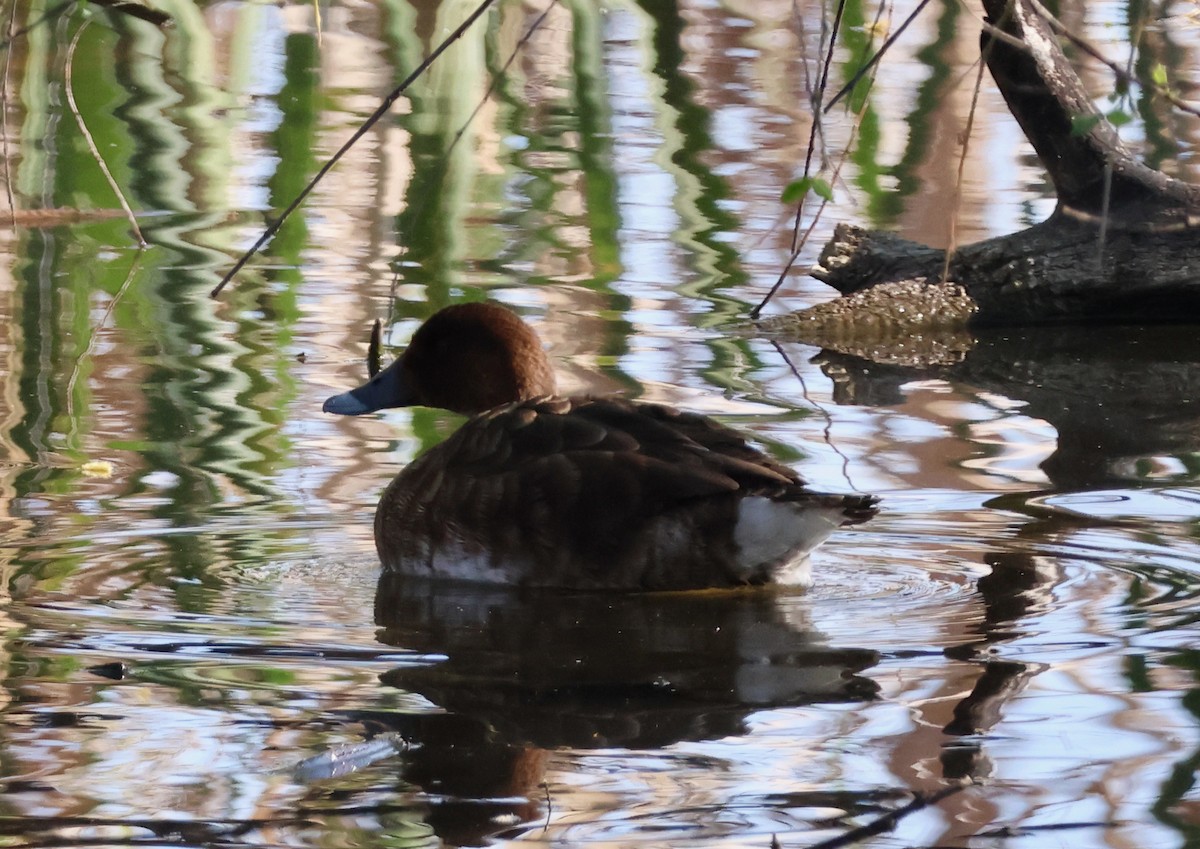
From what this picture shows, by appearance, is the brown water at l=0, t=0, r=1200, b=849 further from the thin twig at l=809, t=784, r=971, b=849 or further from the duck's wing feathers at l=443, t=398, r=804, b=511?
the duck's wing feathers at l=443, t=398, r=804, b=511

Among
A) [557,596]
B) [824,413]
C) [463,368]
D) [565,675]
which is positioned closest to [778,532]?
[557,596]

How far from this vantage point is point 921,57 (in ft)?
48.6

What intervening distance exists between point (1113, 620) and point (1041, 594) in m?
0.28

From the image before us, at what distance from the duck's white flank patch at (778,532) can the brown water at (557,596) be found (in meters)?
0.11

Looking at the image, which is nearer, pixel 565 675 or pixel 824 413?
pixel 565 675

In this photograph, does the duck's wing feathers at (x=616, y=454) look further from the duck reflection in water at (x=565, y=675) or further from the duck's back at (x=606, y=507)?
the duck reflection in water at (x=565, y=675)

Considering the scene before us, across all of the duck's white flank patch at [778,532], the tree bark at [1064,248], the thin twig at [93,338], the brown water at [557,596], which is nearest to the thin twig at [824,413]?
the brown water at [557,596]

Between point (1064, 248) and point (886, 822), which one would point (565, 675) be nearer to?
point (886, 822)

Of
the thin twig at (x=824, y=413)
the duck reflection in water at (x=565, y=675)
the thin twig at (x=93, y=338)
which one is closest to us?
the duck reflection in water at (x=565, y=675)

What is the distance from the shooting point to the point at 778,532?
5242 mm

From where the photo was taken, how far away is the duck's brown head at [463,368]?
6.35 meters

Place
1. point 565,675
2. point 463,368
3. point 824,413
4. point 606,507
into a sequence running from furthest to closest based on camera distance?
1. point 824,413
2. point 463,368
3. point 606,507
4. point 565,675

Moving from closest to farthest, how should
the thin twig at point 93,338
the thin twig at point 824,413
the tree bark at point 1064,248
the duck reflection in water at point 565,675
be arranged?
the duck reflection in water at point 565,675
the thin twig at point 824,413
the thin twig at point 93,338
the tree bark at point 1064,248

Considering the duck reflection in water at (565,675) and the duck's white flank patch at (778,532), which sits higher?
the duck's white flank patch at (778,532)
